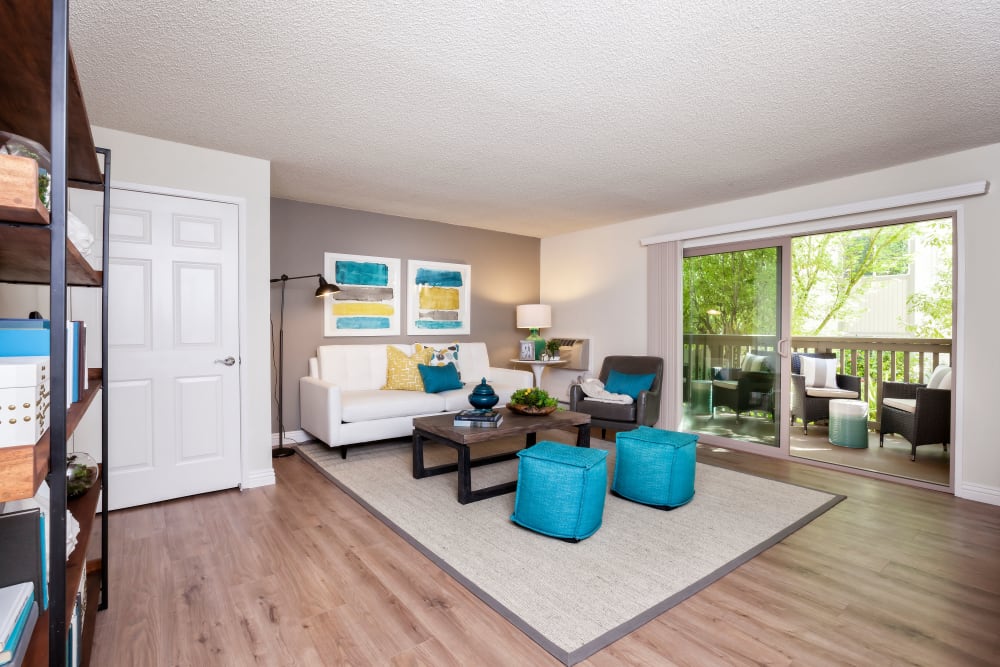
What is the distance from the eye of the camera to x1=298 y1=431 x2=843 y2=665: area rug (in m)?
1.98

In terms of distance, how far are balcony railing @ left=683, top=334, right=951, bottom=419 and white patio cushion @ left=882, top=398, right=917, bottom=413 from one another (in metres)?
0.72

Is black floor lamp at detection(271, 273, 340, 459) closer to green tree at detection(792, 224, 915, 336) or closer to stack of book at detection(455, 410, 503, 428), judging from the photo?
stack of book at detection(455, 410, 503, 428)

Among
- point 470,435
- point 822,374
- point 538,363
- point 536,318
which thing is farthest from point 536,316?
point 822,374

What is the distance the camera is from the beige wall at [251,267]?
3.32 meters

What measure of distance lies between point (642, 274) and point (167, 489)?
453 cm

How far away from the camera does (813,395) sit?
5.43 metres

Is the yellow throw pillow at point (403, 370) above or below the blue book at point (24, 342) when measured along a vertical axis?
below

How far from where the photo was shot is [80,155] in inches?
62.2

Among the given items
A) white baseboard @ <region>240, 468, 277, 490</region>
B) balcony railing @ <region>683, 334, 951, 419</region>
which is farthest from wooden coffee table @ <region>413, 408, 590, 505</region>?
balcony railing @ <region>683, 334, 951, 419</region>

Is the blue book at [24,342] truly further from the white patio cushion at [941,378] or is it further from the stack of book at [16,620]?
the white patio cushion at [941,378]

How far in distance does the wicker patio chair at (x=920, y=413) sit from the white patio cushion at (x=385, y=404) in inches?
160

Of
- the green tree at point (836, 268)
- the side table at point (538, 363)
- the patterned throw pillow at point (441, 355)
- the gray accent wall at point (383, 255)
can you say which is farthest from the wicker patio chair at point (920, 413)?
the patterned throw pillow at point (441, 355)

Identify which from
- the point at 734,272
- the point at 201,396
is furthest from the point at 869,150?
the point at 201,396

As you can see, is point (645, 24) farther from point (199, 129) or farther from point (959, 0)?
point (199, 129)
